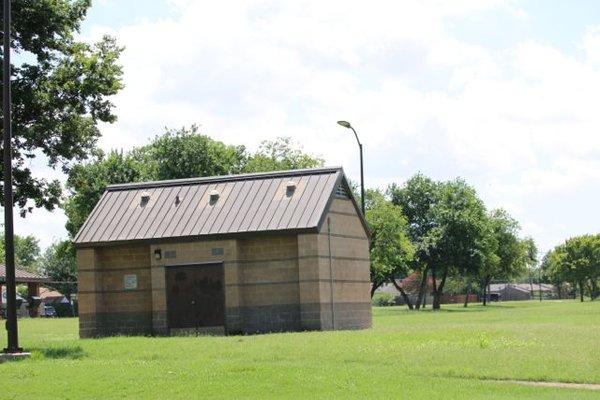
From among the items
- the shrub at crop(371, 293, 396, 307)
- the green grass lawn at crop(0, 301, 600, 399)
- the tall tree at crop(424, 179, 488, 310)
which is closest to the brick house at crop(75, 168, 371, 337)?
the green grass lawn at crop(0, 301, 600, 399)

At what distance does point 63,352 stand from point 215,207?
10958 mm

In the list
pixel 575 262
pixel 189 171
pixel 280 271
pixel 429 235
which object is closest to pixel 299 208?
pixel 280 271

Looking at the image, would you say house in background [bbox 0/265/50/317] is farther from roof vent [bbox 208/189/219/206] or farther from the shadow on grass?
the shadow on grass

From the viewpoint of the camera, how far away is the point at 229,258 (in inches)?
1356

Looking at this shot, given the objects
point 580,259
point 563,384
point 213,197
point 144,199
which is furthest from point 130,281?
point 580,259

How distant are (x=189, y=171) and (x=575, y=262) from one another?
61.9 m

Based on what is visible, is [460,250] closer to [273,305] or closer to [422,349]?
[273,305]

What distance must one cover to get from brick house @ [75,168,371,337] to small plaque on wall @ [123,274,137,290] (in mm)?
47

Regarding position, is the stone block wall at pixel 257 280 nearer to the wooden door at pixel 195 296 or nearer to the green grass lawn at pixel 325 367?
the wooden door at pixel 195 296

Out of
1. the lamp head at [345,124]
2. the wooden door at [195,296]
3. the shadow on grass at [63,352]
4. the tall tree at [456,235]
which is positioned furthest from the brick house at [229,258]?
the tall tree at [456,235]

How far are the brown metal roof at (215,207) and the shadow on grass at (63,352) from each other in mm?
8629

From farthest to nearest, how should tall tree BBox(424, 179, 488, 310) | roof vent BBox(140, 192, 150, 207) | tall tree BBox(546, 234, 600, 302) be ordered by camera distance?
1. tall tree BBox(546, 234, 600, 302)
2. tall tree BBox(424, 179, 488, 310)
3. roof vent BBox(140, 192, 150, 207)

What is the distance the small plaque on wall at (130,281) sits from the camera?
36.4m

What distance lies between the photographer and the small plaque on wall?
36438 mm
